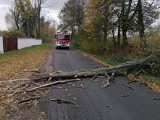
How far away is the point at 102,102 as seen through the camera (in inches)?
416

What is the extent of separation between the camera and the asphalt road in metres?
8.98

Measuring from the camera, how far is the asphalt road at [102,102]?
8984 millimetres

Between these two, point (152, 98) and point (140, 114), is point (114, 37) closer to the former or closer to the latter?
point (152, 98)

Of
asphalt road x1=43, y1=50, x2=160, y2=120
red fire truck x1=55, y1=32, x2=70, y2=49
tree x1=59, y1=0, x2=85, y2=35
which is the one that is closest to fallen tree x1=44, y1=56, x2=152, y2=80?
asphalt road x1=43, y1=50, x2=160, y2=120

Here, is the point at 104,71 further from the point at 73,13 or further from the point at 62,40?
the point at 73,13

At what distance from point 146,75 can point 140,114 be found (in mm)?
8119

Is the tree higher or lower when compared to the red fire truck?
higher

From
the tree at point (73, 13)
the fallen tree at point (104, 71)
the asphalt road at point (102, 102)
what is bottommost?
the asphalt road at point (102, 102)

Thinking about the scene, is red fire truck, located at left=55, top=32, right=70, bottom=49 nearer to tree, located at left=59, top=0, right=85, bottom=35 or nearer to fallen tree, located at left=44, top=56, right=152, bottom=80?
tree, located at left=59, top=0, right=85, bottom=35

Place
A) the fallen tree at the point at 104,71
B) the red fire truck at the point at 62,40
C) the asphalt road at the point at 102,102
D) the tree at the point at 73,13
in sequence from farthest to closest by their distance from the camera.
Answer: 1. the tree at the point at 73,13
2. the red fire truck at the point at 62,40
3. the fallen tree at the point at 104,71
4. the asphalt road at the point at 102,102

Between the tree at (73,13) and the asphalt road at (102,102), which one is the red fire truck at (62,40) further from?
the asphalt road at (102,102)

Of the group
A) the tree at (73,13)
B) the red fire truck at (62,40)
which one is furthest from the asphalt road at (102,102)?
the tree at (73,13)

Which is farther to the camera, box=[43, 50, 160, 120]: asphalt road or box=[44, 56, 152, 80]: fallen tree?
box=[44, 56, 152, 80]: fallen tree

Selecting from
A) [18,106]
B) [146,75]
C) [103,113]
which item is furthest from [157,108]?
[146,75]
